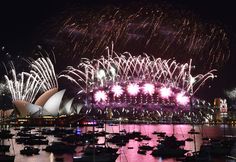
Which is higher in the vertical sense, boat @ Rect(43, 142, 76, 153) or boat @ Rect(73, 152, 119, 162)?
boat @ Rect(43, 142, 76, 153)

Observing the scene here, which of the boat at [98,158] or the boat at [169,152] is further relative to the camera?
the boat at [169,152]

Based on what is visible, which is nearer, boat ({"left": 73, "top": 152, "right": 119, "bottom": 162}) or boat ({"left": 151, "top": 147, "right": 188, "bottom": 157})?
boat ({"left": 73, "top": 152, "right": 119, "bottom": 162})

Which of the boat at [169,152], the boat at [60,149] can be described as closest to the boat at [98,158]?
the boat at [169,152]

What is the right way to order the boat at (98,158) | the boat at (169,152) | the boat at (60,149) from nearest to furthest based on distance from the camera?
the boat at (98,158) → the boat at (169,152) → the boat at (60,149)

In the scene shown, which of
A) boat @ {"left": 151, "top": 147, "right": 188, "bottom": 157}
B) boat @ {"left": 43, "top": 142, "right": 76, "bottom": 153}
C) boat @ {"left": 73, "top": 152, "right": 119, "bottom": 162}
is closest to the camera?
boat @ {"left": 73, "top": 152, "right": 119, "bottom": 162}

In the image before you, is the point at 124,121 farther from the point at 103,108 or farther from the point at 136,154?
the point at 136,154

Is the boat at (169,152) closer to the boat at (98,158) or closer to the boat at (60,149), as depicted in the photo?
the boat at (98,158)

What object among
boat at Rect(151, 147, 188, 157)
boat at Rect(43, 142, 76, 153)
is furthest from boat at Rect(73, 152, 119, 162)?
boat at Rect(43, 142, 76, 153)

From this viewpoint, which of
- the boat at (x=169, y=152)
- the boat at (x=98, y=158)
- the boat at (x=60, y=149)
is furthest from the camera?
the boat at (x=60, y=149)

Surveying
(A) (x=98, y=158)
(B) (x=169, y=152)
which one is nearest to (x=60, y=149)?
(A) (x=98, y=158)

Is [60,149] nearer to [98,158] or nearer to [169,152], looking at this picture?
[98,158]

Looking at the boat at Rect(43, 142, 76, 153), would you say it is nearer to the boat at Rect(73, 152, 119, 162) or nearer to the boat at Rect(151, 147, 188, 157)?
the boat at Rect(151, 147, 188, 157)

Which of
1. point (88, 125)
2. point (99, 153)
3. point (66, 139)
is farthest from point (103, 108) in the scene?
point (99, 153)
